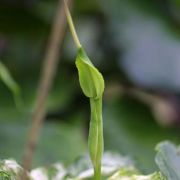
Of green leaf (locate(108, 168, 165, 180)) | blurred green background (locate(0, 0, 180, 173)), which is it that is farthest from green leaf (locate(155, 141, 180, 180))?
blurred green background (locate(0, 0, 180, 173))

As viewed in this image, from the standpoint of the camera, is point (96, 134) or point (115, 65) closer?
point (96, 134)

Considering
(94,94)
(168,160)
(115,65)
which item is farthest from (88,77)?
(115,65)

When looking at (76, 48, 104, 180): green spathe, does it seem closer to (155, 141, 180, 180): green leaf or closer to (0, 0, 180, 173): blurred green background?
(155, 141, 180, 180): green leaf

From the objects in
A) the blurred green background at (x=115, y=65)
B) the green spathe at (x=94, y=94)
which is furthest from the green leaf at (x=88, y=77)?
the blurred green background at (x=115, y=65)

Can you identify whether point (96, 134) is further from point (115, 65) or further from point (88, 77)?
point (115, 65)

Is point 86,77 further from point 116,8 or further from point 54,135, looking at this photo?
point 116,8

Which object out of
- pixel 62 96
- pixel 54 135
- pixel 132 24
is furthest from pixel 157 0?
pixel 54 135
